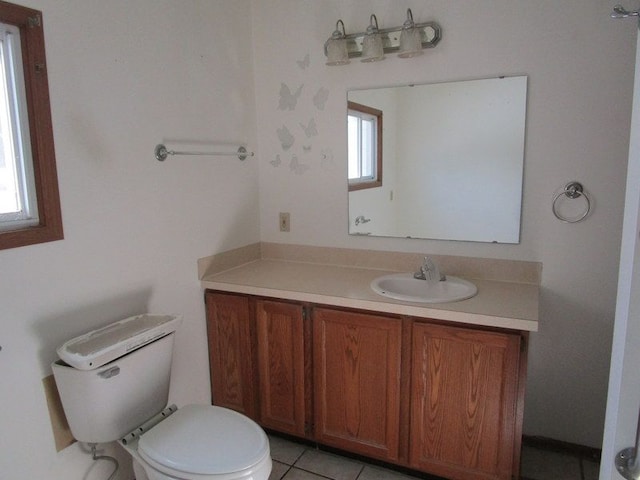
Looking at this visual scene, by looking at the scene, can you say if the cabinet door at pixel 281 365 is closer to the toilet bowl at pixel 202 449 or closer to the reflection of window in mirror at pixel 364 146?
the toilet bowl at pixel 202 449

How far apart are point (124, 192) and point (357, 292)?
1.04m

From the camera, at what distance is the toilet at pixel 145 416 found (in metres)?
1.38

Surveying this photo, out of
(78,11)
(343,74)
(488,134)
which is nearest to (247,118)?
(343,74)

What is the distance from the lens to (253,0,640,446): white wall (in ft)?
5.87

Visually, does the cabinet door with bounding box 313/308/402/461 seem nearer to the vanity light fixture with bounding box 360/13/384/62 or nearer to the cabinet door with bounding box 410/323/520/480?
the cabinet door with bounding box 410/323/520/480

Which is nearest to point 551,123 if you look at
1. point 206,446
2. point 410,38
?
point 410,38

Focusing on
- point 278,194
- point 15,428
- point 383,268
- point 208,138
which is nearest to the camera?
point 15,428

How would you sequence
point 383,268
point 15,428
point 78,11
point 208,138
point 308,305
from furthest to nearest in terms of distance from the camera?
point 383,268, point 208,138, point 308,305, point 78,11, point 15,428

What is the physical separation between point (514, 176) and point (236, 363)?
1.58m

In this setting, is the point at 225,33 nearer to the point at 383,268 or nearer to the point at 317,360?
the point at 383,268

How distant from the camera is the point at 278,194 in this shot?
251cm

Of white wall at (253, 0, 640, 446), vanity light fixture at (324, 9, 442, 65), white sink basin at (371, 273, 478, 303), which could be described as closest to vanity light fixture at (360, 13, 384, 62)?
vanity light fixture at (324, 9, 442, 65)

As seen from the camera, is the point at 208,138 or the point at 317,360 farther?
the point at 208,138

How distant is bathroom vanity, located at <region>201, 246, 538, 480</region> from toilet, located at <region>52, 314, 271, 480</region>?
0.47 m
